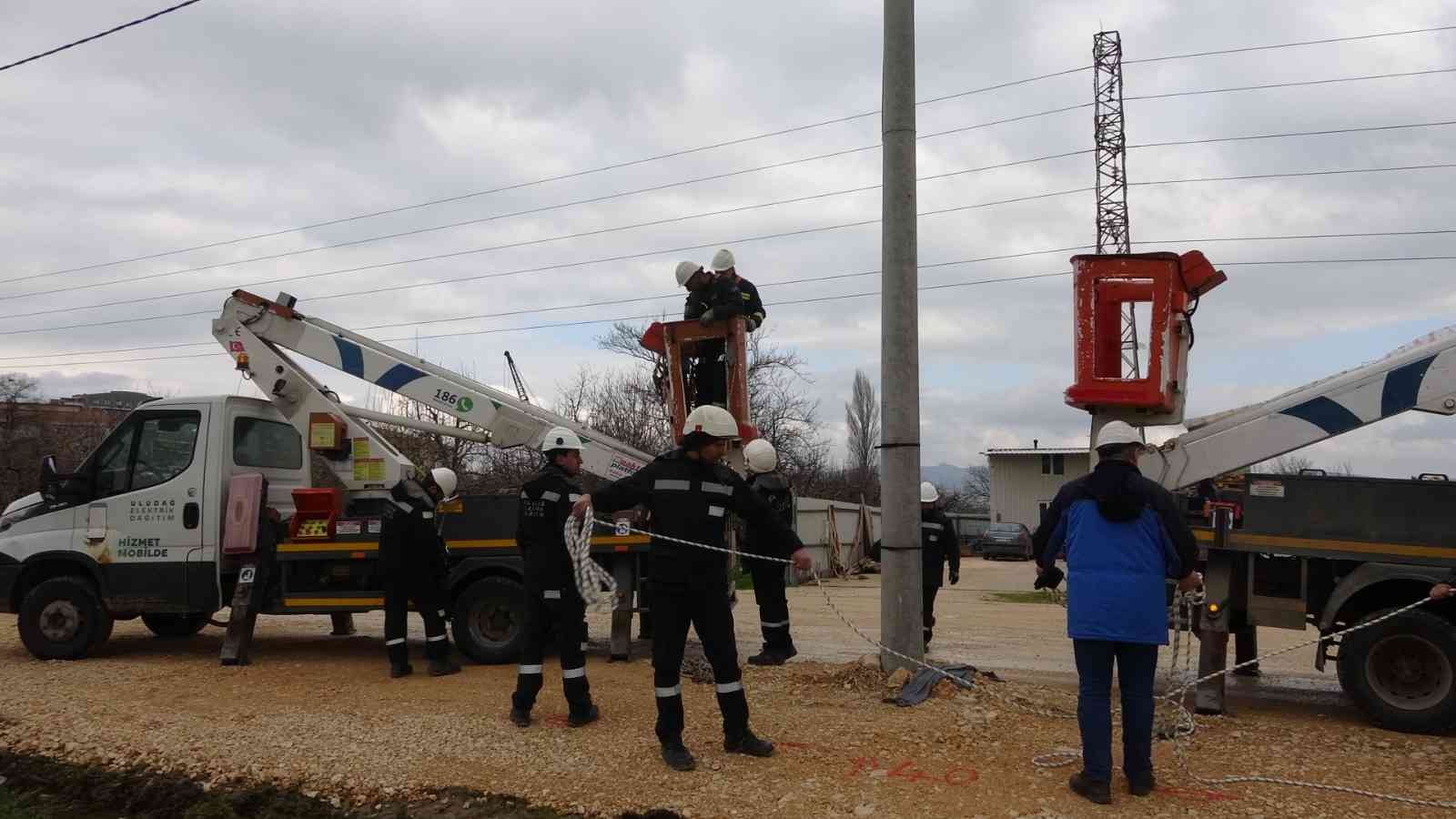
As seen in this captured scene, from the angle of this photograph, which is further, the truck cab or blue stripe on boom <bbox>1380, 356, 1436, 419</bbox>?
the truck cab

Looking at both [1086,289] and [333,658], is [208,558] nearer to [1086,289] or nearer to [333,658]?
[333,658]

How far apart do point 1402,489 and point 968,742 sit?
374 centimetres

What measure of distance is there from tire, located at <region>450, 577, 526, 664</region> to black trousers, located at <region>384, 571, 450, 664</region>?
1.57 feet

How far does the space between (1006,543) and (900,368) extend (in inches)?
1338

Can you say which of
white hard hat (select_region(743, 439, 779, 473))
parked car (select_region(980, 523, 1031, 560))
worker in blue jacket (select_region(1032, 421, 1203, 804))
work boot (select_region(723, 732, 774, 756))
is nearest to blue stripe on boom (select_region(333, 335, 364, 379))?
white hard hat (select_region(743, 439, 779, 473))

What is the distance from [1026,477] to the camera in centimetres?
5344

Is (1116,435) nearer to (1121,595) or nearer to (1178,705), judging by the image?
(1121,595)

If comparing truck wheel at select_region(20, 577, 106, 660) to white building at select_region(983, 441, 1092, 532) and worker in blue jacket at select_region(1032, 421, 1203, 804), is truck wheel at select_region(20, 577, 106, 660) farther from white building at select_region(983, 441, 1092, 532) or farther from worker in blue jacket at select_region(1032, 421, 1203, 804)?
white building at select_region(983, 441, 1092, 532)

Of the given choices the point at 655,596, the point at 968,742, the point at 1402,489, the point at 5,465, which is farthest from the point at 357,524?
the point at 5,465

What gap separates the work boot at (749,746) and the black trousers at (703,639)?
0.07 feet

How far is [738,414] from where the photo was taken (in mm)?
9297

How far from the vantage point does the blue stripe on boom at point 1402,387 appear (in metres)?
7.27

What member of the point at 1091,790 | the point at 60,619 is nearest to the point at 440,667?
the point at 60,619

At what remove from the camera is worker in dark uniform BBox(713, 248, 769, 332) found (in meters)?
9.23
